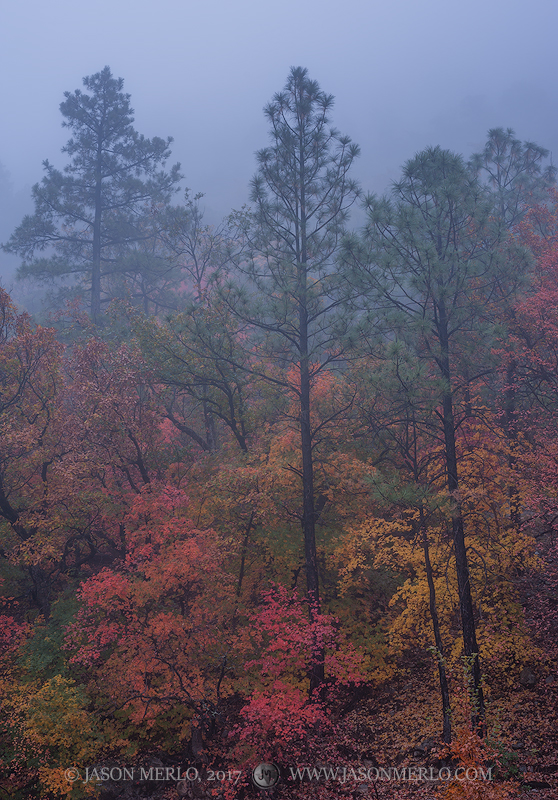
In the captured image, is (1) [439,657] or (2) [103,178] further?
(2) [103,178]

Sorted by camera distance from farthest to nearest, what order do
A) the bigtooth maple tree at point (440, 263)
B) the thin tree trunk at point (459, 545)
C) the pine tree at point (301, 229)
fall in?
the pine tree at point (301, 229) < the bigtooth maple tree at point (440, 263) < the thin tree trunk at point (459, 545)

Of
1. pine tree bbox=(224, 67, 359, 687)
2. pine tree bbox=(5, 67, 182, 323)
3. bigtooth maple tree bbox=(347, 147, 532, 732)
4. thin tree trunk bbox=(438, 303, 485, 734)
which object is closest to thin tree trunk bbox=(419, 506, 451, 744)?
thin tree trunk bbox=(438, 303, 485, 734)

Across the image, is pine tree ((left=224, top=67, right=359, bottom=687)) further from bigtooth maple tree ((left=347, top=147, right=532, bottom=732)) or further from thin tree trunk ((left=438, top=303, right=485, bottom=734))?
thin tree trunk ((left=438, top=303, right=485, bottom=734))

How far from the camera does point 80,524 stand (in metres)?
15.9

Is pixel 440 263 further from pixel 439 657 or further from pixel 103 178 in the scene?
pixel 103 178

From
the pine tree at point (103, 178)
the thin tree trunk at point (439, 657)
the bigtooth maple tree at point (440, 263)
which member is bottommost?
the thin tree trunk at point (439, 657)

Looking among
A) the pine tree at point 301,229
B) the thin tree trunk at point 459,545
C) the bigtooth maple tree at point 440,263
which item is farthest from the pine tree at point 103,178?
the thin tree trunk at point 459,545

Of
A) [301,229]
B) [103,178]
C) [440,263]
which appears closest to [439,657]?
[440,263]

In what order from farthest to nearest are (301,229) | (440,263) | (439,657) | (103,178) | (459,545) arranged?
(103,178), (301,229), (440,263), (459,545), (439,657)

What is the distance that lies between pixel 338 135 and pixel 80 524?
51.9 feet

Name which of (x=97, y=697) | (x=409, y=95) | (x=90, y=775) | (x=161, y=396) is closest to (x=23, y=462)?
(x=161, y=396)

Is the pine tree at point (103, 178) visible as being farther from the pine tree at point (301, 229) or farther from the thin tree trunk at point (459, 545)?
the thin tree trunk at point (459, 545)

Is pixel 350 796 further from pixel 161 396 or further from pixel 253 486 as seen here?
pixel 161 396

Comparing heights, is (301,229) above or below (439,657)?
above
